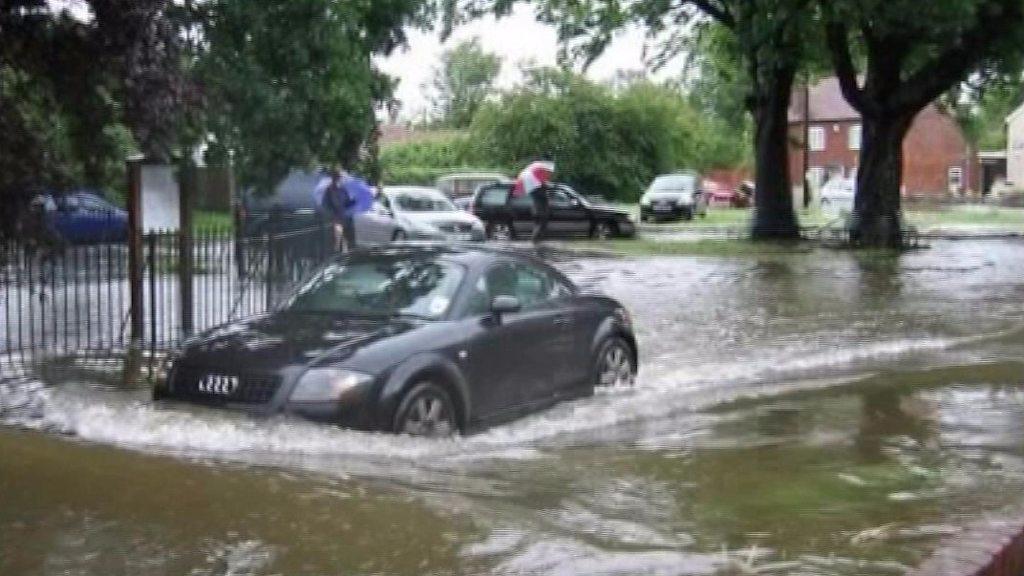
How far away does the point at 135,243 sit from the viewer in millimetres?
11961

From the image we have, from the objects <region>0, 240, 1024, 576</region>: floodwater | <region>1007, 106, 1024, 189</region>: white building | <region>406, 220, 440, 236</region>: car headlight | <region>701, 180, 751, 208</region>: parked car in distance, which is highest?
<region>1007, 106, 1024, 189</region>: white building

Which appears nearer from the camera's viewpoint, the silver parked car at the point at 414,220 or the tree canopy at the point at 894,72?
the tree canopy at the point at 894,72

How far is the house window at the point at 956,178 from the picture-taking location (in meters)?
88.6

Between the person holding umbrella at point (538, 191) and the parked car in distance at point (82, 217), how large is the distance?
1832cm

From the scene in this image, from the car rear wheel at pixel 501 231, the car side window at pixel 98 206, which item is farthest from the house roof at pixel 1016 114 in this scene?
the car side window at pixel 98 206

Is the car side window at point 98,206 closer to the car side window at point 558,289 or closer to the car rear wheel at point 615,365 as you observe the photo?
the car side window at point 558,289

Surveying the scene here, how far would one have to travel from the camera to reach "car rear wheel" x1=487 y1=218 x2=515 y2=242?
3628cm

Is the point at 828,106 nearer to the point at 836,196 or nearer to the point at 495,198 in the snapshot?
the point at 836,196

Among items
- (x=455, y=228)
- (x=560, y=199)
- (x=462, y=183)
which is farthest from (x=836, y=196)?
(x=455, y=228)

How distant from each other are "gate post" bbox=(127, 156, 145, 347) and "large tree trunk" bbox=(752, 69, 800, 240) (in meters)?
23.4

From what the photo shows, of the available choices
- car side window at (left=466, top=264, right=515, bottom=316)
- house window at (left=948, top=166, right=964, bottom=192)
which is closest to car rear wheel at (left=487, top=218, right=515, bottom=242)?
car side window at (left=466, top=264, right=515, bottom=316)

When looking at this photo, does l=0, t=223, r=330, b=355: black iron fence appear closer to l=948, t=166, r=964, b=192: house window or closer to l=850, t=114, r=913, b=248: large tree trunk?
l=850, t=114, r=913, b=248: large tree trunk

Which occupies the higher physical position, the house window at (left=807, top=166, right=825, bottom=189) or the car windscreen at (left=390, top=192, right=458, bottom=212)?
the house window at (left=807, top=166, right=825, bottom=189)

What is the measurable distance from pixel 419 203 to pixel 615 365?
2183 centimetres
